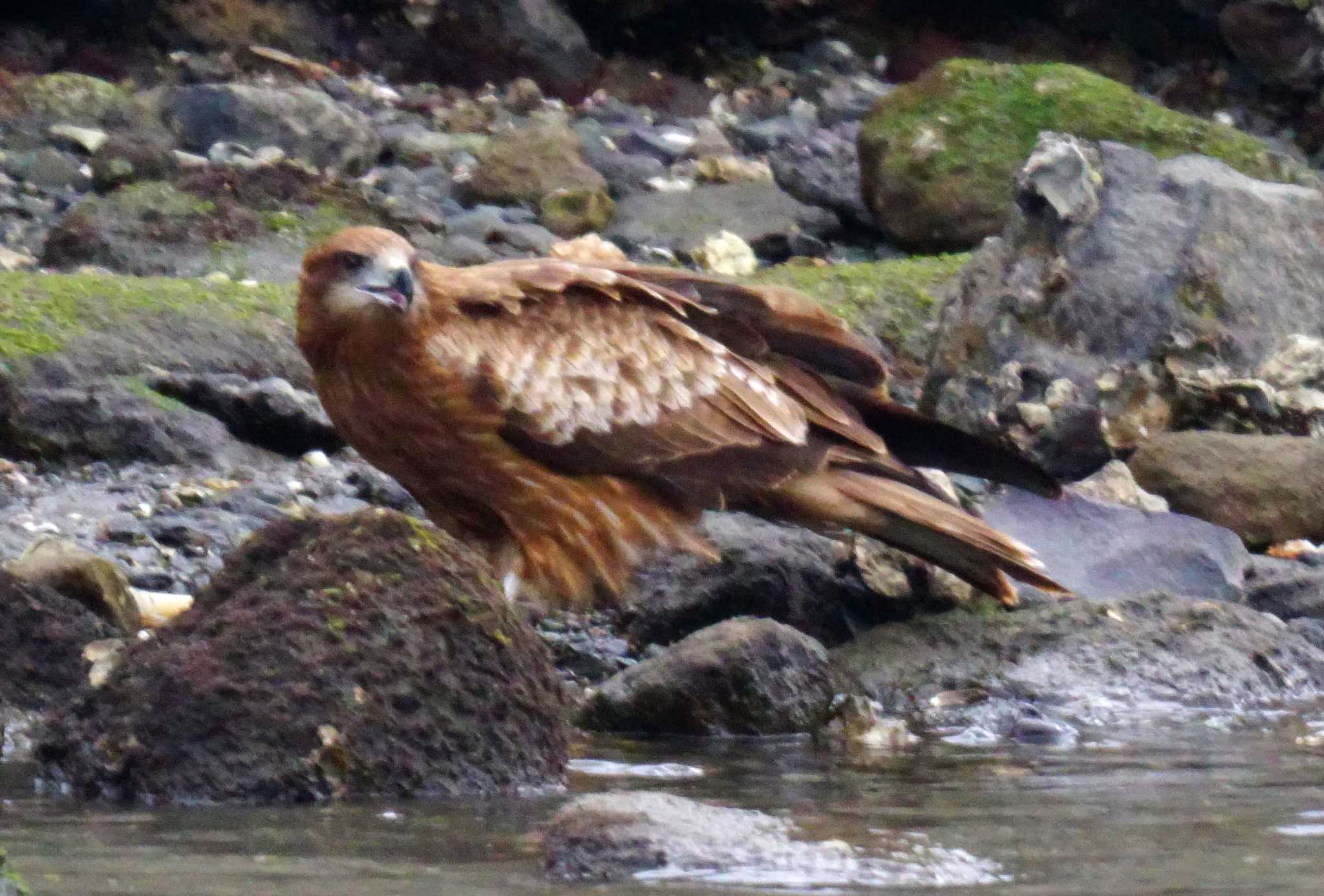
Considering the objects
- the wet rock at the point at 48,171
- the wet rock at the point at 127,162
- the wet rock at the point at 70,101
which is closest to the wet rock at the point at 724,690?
the wet rock at the point at 127,162

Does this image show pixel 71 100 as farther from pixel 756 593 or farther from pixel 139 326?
pixel 756 593

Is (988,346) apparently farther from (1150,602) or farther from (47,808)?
(47,808)

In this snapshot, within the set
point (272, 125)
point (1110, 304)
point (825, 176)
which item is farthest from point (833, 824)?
point (272, 125)

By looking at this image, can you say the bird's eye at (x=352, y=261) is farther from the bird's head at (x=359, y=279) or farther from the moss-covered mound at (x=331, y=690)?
the moss-covered mound at (x=331, y=690)

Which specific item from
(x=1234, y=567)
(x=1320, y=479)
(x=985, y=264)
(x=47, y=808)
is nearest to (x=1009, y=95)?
(x=985, y=264)

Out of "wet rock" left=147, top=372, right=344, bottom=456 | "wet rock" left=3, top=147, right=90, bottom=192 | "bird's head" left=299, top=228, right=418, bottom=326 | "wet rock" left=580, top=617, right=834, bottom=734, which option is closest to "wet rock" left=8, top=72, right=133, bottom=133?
"wet rock" left=3, top=147, right=90, bottom=192
